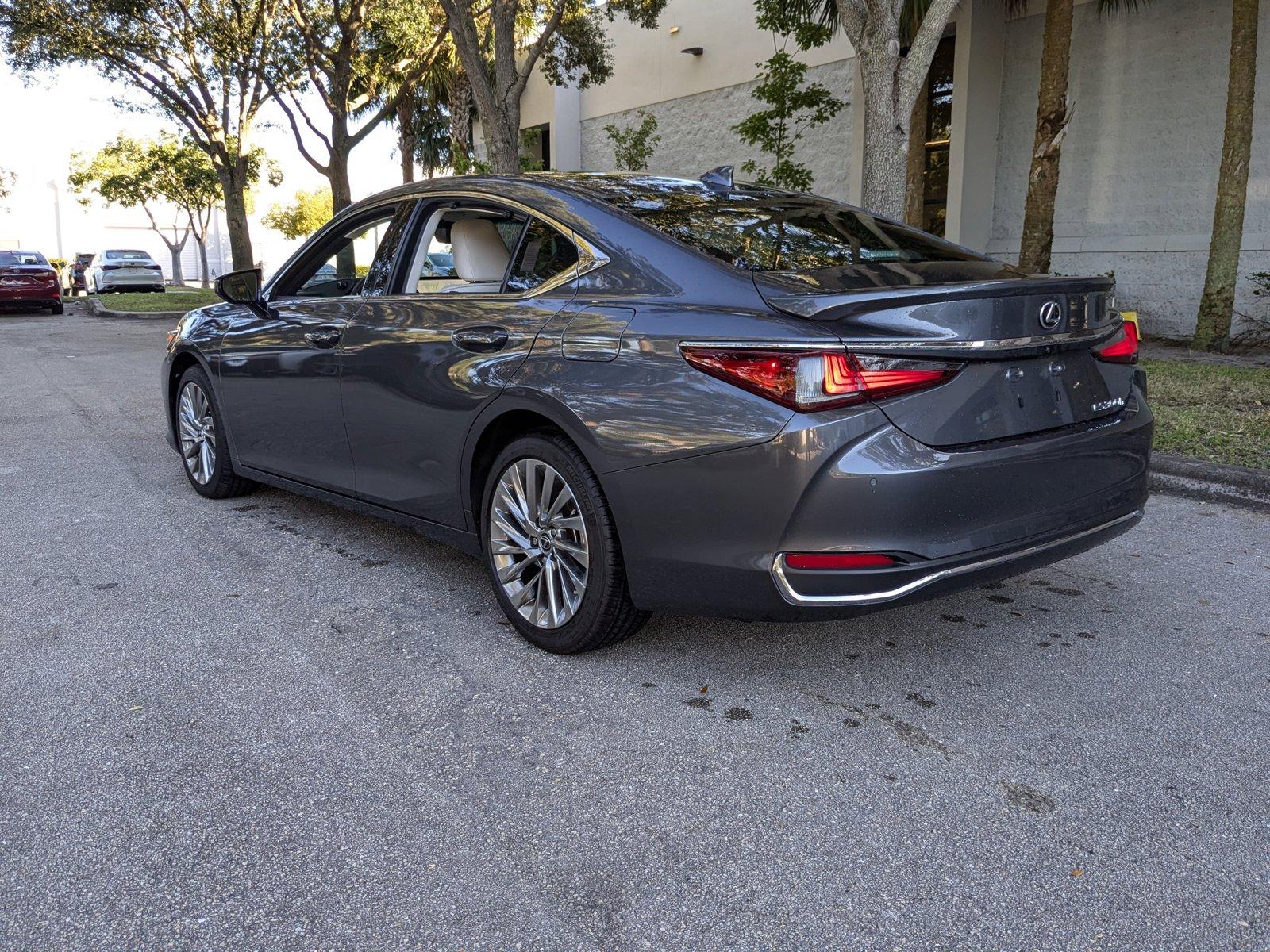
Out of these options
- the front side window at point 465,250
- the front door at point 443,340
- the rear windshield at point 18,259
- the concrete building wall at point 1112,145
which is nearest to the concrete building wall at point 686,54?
the concrete building wall at point 1112,145

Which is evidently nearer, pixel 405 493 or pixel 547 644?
pixel 547 644

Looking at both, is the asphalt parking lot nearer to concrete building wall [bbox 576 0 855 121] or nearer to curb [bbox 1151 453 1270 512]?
curb [bbox 1151 453 1270 512]

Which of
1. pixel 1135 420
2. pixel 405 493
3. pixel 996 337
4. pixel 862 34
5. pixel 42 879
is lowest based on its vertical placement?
pixel 42 879

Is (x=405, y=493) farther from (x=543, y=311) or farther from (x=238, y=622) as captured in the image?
(x=543, y=311)

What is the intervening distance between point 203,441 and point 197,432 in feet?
0.29

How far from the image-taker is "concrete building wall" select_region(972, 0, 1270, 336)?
43.7 ft

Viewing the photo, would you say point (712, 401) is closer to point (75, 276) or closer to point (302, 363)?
point (302, 363)

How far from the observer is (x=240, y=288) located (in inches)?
205

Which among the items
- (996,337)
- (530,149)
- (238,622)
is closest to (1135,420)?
(996,337)

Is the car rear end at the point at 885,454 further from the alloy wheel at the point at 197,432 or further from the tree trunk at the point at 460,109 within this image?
the tree trunk at the point at 460,109

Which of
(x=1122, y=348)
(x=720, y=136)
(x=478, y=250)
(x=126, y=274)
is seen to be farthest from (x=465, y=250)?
(x=126, y=274)

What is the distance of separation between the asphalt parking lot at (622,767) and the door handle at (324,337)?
95cm

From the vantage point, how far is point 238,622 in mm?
3848

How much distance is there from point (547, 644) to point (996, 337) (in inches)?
67.2
